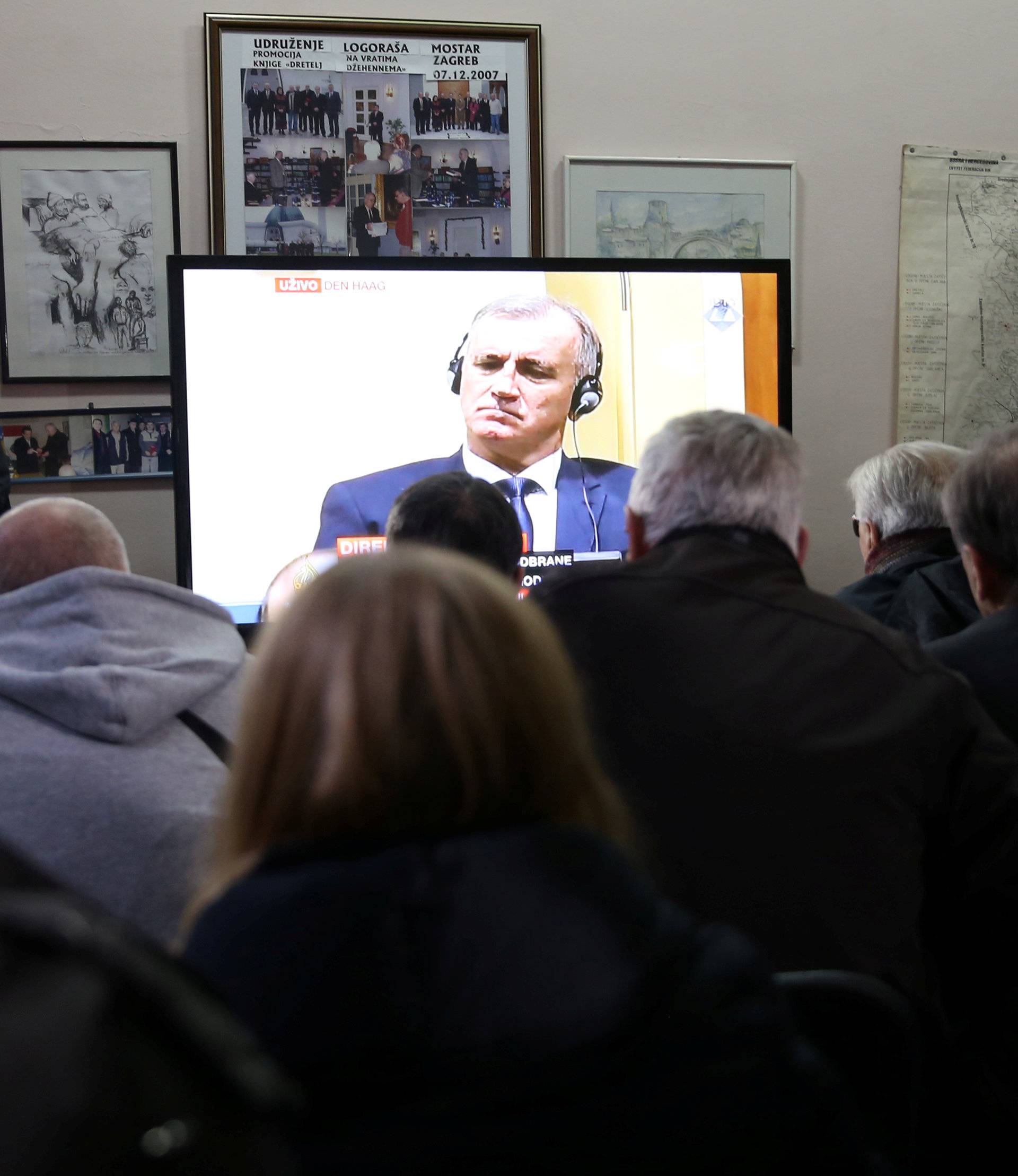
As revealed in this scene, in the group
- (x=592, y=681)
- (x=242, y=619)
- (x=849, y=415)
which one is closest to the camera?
(x=592, y=681)

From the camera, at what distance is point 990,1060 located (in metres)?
1.41

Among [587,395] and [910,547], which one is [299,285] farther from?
[910,547]

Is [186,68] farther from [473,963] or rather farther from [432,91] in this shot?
[473,963]

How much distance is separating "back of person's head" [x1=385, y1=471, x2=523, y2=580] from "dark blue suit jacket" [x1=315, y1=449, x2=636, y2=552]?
1141 millimetres

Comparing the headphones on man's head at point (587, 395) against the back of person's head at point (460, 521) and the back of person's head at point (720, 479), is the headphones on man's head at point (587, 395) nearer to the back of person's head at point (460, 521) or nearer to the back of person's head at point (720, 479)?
the back of person's head at point (460, 521)

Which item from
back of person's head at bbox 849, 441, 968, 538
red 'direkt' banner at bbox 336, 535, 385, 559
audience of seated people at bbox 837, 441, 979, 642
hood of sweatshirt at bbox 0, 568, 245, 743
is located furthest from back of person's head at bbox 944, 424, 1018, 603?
red 'direkt' banner at bbox 336, 535, 385, 559

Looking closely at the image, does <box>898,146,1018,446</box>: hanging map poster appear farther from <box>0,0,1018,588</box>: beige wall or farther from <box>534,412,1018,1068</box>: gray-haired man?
<box>534,412,1018,1068</box>: gray-haired man

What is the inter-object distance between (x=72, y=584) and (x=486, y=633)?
2.73 ft

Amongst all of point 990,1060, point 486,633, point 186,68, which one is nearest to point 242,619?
point 186,68

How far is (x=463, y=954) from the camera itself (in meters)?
0.64

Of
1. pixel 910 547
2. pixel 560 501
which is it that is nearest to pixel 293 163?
pixel 560 501

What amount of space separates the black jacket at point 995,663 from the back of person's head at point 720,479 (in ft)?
0.81

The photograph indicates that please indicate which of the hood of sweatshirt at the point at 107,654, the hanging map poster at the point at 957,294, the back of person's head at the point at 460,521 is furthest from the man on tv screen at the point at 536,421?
the hood of sweatshirt at the point at 107,654

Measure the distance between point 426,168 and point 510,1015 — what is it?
291 cm
